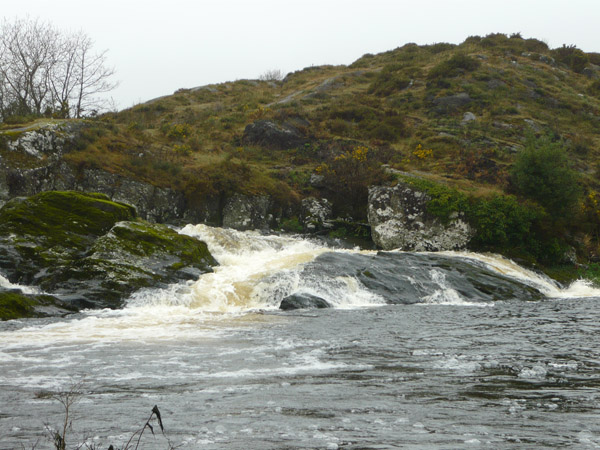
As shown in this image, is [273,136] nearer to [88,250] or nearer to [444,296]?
[444,296]

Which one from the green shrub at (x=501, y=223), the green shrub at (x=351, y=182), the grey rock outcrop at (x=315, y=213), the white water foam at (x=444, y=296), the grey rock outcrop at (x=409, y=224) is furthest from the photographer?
the green shrub at (x=351, y=182)

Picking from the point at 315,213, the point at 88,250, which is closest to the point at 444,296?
the point at 315,213

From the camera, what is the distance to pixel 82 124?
79.7 ft

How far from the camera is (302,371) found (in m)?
6.89

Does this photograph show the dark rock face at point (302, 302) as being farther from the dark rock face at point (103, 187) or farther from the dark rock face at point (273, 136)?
the dark rock face at point (273, 136)

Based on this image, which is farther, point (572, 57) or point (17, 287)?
point (572, 57)

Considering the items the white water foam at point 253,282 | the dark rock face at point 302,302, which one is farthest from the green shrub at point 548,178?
the dark rock face at point 302,302

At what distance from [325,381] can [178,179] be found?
19595 mm

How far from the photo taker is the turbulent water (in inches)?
175

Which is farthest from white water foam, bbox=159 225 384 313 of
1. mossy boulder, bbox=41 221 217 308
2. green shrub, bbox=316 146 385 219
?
green shrub, bbox=316 146 385 219

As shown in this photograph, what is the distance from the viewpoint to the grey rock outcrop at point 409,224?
22.5 meters

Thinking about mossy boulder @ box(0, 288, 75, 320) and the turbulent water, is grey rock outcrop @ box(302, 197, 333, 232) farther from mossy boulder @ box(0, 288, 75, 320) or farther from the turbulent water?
mossy boulder @ box(0, 288, 75, 320)

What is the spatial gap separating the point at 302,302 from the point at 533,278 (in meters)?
11.2

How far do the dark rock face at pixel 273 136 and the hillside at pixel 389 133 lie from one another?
0.32ft
